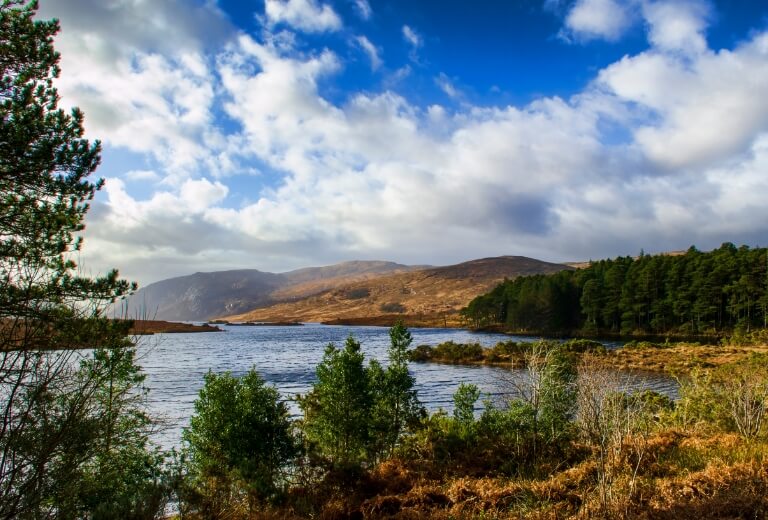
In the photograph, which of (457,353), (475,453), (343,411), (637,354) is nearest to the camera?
(475,453)

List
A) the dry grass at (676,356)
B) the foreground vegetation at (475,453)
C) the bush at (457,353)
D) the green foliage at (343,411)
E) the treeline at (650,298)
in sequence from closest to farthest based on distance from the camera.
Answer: the foreground vegetation at (475,453), the green foliage at (343,411), the dry grass at (676,356), the bush at (457,353), the treeline at (650,298)

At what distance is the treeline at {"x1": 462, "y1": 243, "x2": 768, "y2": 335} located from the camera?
9019cm

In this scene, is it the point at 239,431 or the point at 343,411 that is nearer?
the point at 239,431

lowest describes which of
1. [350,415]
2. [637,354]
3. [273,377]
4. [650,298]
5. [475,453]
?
[637,354]

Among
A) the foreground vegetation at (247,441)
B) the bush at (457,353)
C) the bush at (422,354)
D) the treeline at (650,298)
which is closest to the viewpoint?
the foreground vegetation at (247,441)

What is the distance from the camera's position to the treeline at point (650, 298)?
9019 cm

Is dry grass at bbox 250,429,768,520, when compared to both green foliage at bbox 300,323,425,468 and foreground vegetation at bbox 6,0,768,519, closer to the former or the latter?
foreground vegetation at bbox 6,0,768,519

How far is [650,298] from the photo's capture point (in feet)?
344

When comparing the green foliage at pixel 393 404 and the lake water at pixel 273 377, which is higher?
the green foliage at pixel 393 404

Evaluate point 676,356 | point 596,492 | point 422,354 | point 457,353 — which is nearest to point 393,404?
point 596,492

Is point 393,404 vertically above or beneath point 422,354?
above

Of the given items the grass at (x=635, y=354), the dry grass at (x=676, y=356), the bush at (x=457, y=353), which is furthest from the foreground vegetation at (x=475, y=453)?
the bush at (x=457, y=353)

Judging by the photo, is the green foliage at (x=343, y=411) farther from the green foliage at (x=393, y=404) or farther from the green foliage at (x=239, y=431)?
the green foliage at (x=239, y=431)

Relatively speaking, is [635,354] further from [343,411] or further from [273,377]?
[343,411]
